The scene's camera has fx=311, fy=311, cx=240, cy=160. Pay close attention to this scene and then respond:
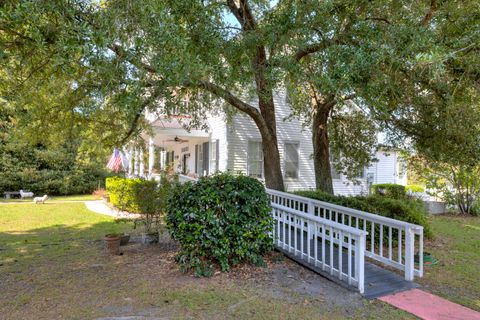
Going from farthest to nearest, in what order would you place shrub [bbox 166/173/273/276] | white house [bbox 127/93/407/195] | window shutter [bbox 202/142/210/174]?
window shutter [bbox 202/142/210/174]
white house [bbox 127/93/407/195]
shrub [bbox 166/173/273/276]

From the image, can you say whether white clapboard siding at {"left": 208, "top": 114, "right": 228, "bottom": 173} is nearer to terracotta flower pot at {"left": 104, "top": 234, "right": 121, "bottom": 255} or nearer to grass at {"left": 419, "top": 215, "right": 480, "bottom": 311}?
terracotta flower pot at {"left": 104, "top": 234, "right": 121, "bottom": 255}

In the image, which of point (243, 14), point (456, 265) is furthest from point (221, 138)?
point (456, 265)

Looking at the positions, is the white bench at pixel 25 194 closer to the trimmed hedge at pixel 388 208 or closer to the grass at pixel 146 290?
the grass at pixel 146 290

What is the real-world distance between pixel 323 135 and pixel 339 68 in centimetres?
500

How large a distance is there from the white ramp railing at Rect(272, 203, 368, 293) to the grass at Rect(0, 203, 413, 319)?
0.26 m

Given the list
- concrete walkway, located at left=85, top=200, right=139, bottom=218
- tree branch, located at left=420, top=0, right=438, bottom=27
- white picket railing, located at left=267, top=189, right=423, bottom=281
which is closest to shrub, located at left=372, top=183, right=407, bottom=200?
white picket railing, located at left=267, top=189, right=423, bottom=281

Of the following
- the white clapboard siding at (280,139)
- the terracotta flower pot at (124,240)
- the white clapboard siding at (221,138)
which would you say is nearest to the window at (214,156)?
the white clapboard siding at (221,138)

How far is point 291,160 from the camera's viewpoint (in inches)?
585

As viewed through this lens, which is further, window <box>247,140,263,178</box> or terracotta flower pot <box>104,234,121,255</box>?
window <box>247,140,263,178</box>

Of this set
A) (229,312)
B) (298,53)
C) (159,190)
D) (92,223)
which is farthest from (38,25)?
(92,223)

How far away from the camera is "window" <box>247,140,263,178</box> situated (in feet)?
45.9

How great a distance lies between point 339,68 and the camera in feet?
17.0

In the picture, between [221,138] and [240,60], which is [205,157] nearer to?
[221,138]

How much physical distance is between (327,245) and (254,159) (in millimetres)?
8162
